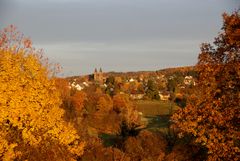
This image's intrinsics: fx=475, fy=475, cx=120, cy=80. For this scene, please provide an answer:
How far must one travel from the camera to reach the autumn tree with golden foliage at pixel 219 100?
1598 centimetres

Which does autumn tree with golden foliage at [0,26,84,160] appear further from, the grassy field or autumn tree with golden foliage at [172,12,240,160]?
the grassy field

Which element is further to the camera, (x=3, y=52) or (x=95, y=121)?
(x=95, y=121)

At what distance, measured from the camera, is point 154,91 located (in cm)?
15475

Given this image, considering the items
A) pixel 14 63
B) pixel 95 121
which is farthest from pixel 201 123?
pixel 95 121

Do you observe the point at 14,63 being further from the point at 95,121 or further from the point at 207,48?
the point at 95,121

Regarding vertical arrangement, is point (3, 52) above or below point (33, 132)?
above

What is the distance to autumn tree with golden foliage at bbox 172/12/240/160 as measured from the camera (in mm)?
15977

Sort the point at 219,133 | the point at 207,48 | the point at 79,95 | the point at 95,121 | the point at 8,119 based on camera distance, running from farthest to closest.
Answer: the point at 79,95
the point at 95,121
the point at 8,119
the point at 207,48
the point at 219,133

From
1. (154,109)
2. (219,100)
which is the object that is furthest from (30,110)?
(154,109)

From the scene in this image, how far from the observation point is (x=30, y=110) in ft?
64.7

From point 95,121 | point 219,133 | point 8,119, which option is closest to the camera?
point 219,133

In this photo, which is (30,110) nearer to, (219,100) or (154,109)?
(219,100)

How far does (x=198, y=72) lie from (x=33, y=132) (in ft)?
24.3

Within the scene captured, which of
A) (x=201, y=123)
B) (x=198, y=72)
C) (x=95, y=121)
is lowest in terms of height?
(x=95, y=121)
